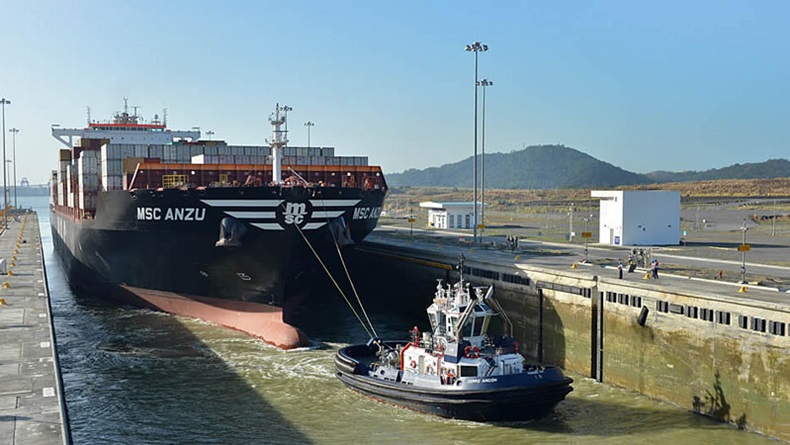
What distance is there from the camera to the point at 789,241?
5153 cm

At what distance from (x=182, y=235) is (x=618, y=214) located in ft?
89.9

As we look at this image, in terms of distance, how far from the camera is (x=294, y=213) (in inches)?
1282

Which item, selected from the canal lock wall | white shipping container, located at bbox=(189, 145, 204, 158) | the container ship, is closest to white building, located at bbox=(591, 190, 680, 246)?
the canal lock wall

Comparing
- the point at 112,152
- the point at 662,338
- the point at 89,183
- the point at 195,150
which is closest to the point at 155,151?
the point at 112,152

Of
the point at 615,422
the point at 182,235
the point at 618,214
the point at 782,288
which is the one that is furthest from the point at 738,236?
the point at 182,235

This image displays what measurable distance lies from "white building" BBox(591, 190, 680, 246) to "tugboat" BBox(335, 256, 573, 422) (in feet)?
78.6

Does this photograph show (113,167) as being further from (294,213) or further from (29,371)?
(29,371)

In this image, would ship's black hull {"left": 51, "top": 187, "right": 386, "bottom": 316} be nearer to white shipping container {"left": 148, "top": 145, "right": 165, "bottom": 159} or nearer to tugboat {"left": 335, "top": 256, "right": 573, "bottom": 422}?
white shipping container {"left": 148, "top": 145, "right": 165, "bottom": 159}

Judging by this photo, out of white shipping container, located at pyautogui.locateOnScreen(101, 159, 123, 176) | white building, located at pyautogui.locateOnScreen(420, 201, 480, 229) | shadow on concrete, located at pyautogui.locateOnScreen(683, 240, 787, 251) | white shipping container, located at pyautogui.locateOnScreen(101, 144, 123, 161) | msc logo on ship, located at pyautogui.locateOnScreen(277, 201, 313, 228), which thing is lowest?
shadow on concrete, located at pyautogui.locateOnScreen(683, 240, 787, 251)

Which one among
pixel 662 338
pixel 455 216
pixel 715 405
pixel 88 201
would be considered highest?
pixel 88 201

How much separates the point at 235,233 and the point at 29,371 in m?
12.8

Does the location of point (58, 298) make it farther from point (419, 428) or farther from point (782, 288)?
point (782, 288)

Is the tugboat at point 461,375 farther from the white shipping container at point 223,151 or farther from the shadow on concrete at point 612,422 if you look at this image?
the white shipping container at point 223,151

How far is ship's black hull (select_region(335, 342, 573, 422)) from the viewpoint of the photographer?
73.6 feet
